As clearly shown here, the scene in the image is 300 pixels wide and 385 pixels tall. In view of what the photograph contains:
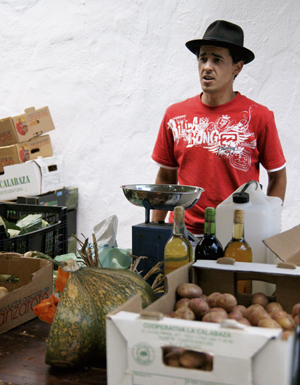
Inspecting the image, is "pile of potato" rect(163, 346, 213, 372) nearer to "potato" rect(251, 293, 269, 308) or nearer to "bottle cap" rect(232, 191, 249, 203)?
"potato" rect(251, 293, 269, 308)

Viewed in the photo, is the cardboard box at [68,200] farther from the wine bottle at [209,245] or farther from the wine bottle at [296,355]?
the wine bottle at [296,355]

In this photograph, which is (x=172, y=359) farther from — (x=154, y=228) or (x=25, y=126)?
(x=25, y=126)

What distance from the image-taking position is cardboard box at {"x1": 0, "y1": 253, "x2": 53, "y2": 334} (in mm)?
1132

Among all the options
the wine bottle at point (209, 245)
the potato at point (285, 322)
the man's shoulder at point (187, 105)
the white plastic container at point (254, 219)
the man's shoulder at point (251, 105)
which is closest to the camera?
the potato at point (285, 322)

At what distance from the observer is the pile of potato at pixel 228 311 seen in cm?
71

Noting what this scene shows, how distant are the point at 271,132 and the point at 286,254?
116 cm

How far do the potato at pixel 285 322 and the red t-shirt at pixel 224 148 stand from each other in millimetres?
1339

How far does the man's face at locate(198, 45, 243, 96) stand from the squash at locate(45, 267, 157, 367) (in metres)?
1.37

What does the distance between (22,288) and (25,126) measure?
2.43m

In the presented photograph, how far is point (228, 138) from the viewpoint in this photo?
6.78 feet

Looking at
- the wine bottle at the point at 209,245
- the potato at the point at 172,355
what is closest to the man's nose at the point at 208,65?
the wine bottle at the point at 209,245

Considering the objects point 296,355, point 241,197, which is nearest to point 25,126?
point 241,197

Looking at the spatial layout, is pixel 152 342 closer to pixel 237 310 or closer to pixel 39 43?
pixel 237 310

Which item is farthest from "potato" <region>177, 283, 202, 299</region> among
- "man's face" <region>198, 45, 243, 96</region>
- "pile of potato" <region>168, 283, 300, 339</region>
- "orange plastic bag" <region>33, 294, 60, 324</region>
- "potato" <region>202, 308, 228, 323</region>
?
"man's face" <region>198, 45, 243, 96</region>
